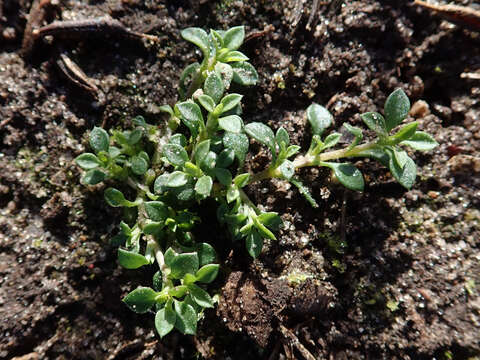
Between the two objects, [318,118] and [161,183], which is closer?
[161,183]

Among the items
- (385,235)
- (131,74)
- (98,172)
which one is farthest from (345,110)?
(98,172)

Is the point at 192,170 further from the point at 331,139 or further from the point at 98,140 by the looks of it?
the point at 331,139

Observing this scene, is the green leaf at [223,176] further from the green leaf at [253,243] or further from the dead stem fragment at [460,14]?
the dead stem fragment at [460,14]

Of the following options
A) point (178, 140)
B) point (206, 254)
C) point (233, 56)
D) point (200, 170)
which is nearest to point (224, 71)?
point (233, 56)

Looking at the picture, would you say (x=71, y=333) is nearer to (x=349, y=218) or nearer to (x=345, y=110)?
(x=349, y=218)

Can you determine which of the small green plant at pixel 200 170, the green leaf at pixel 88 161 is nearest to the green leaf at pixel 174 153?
the small green plant at pixel 200 170

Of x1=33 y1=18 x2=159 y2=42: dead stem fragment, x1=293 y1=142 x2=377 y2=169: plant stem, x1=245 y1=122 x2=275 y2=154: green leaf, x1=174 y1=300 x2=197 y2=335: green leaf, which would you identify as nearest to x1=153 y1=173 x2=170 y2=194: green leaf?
x1=245 y1=122 x2=275 y2=154: green leaf

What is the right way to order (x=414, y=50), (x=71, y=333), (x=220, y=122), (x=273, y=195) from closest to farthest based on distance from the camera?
(x=220, y=122) → (x=71, y=333) → (x=273, y=195) → (x=414, y=50)
